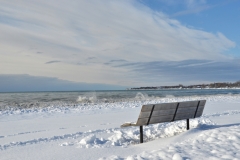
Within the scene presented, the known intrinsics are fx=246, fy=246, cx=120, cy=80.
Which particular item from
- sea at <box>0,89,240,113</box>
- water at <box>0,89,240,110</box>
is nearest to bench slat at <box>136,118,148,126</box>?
sea at <box>0,89,240,113</box>

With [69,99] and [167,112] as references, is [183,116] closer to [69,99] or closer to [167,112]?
[167,112]

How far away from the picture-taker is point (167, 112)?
746 centimetres

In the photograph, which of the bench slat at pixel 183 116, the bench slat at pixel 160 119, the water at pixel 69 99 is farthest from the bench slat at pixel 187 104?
the water at pixel 69 99

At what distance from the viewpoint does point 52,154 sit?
5516 millimetres

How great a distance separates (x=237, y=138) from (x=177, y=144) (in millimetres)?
1557

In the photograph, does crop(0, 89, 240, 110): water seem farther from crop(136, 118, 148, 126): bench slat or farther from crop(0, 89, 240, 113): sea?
crop(136, 118, 148, 126): bench slat

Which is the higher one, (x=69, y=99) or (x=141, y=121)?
(x=141, y=121)

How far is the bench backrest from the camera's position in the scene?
22.3ft

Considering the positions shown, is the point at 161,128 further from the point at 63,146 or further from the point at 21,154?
the point at 21,154

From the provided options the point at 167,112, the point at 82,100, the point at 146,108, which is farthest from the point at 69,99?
the point at 146,108

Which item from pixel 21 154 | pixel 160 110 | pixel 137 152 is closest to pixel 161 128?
pixel 160 110

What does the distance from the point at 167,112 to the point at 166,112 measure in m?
Result: 0.05

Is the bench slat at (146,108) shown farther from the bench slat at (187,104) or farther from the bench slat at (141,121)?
the bench slat at (187,104)

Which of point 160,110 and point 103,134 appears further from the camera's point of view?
point 103,134
